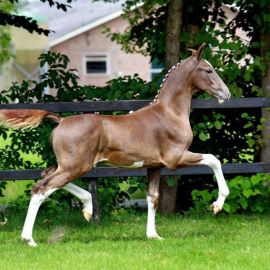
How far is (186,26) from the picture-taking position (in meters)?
12.3

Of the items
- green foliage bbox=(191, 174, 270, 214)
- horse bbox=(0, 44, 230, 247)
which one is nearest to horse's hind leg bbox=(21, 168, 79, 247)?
horse bbox=(0, 44, 230, 247)

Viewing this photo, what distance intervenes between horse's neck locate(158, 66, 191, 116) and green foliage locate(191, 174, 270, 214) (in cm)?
203

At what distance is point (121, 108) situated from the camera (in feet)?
35.0

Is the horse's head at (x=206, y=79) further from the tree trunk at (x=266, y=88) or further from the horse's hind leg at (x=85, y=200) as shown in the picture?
the tree trunk at (x=266, y=88)

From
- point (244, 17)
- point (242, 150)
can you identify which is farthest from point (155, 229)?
point (244, 17)

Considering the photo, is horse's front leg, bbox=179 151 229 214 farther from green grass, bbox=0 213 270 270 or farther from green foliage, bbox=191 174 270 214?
green foliage, bbox=191 174 270 214

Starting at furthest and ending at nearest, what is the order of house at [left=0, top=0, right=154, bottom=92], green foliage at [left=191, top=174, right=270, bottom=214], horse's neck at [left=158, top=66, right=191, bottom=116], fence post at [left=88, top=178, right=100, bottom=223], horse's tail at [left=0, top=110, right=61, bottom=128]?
1. house at [left=0, top=0, right=154, bottom=92]
2. green foliage at [left=191, top=174, right=270, bottom=214]
3. fence post at [left=88, top=178, right=100, bottom=223]
4. horse's neck at [left=158, top=66, right=191, bottom=116]
5. horse's tail at [left=0, top=110, right=61, bottom=128]

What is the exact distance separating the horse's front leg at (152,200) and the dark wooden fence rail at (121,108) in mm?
1176

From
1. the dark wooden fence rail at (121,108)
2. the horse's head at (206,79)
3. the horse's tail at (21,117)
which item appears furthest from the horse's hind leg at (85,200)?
the horse's head at (206,79)

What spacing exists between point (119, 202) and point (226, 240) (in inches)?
110

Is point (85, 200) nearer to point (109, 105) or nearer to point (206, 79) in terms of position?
point (109, 105)

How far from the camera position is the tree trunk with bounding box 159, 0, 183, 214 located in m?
11.7

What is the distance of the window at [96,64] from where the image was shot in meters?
45.9

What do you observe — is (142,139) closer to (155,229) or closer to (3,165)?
(155,229)
